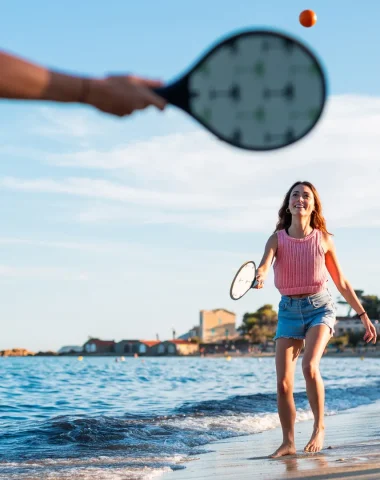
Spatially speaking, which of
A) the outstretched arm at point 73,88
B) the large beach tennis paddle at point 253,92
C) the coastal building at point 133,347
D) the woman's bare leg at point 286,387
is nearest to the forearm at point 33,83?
the outstretched arm at point 73,88

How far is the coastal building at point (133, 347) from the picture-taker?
14688cm

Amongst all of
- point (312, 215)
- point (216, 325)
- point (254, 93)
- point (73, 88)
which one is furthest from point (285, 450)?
point (216, 325)

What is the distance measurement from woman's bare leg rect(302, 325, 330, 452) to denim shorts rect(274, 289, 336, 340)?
7 centimetres

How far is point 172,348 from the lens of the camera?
14175 centimetres

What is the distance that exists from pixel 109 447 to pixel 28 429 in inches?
72.2

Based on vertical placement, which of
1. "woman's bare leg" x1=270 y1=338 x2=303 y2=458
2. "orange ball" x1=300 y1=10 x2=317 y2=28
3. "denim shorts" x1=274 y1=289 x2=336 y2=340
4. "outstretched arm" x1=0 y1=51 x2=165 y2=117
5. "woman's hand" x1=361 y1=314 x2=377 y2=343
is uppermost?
"orange ball" x1=300 y1=10 x2=317 y2=28

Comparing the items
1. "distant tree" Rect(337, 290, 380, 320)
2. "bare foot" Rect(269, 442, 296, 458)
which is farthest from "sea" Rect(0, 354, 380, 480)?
"distant tree" Rect(337, 290, 380, 320)

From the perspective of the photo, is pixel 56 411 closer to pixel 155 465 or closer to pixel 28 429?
pixel 28 429

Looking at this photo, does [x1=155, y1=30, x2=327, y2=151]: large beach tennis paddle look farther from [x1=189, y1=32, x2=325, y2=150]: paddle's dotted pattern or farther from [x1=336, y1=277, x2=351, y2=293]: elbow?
[x1=336, y1=277, x2=351, y2=293]: elbow

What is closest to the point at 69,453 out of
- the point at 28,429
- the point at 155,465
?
the point at 155,465

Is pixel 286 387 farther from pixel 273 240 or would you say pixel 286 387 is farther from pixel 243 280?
pixel 273 240

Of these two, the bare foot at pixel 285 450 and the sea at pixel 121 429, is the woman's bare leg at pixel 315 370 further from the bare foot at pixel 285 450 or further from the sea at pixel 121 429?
the sea at pixel 121 429

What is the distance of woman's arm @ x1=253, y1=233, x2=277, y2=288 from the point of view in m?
5.82

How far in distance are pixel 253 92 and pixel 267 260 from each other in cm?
398
